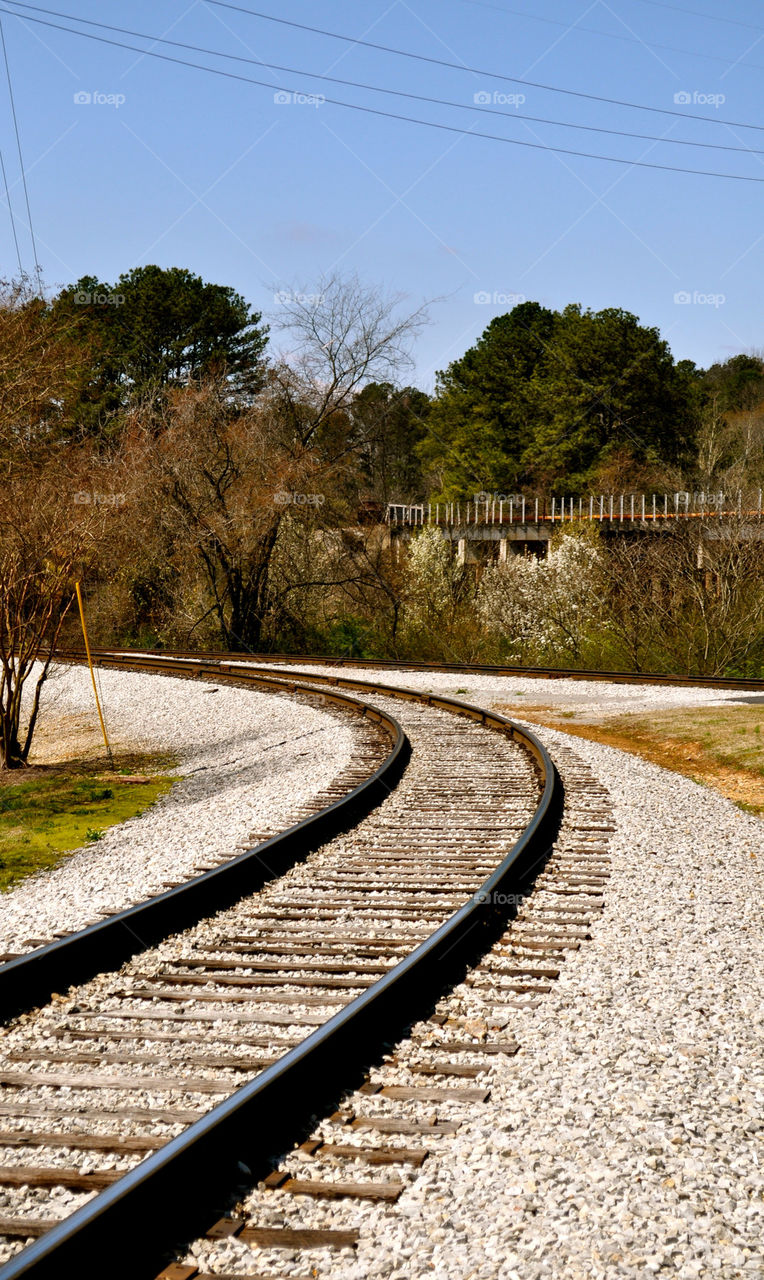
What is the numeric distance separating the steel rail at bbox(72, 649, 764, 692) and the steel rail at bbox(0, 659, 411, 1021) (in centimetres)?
1062

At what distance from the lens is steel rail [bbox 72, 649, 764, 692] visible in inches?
749

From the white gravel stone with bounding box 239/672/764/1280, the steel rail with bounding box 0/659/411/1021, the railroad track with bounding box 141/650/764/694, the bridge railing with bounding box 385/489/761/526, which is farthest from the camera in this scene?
the bridge railing with bounding box 385/489/761/526

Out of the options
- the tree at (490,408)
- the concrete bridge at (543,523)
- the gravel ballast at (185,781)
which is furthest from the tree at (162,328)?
the gravel ballast at (185,781)

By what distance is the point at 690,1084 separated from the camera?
3955 millimetres

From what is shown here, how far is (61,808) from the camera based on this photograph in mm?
10539

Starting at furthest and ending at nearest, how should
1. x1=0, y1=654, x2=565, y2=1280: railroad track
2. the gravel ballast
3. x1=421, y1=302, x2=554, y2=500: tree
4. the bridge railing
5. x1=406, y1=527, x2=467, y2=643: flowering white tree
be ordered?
x1=421, y1=302, x2=554, y2=500: tree → x1=406, y1=527, x2=467, y2=643: flowering white tree → the bridge railing → the gravel ballast → x1=0, y1=654, x2=565, y2=1280: railroad track

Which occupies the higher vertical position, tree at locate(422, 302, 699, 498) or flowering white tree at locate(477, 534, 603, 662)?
tree at locate(422, 302, 699, 498)

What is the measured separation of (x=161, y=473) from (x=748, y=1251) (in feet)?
92.0

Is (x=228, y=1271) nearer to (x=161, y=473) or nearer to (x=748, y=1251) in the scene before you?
(x=748, y=1251)

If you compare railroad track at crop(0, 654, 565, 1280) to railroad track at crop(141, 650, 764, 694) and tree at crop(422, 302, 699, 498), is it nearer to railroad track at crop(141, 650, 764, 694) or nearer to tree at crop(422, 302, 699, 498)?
railroad track at crop(141, 650, 764, 694)

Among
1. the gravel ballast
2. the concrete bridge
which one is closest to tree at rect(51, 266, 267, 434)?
the concrete bridge

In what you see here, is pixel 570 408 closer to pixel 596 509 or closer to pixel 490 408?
pixel 490 408

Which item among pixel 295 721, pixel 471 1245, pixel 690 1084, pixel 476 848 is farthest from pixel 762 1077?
pixel 295 721

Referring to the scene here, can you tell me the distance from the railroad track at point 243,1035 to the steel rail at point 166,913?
4 centimetres
